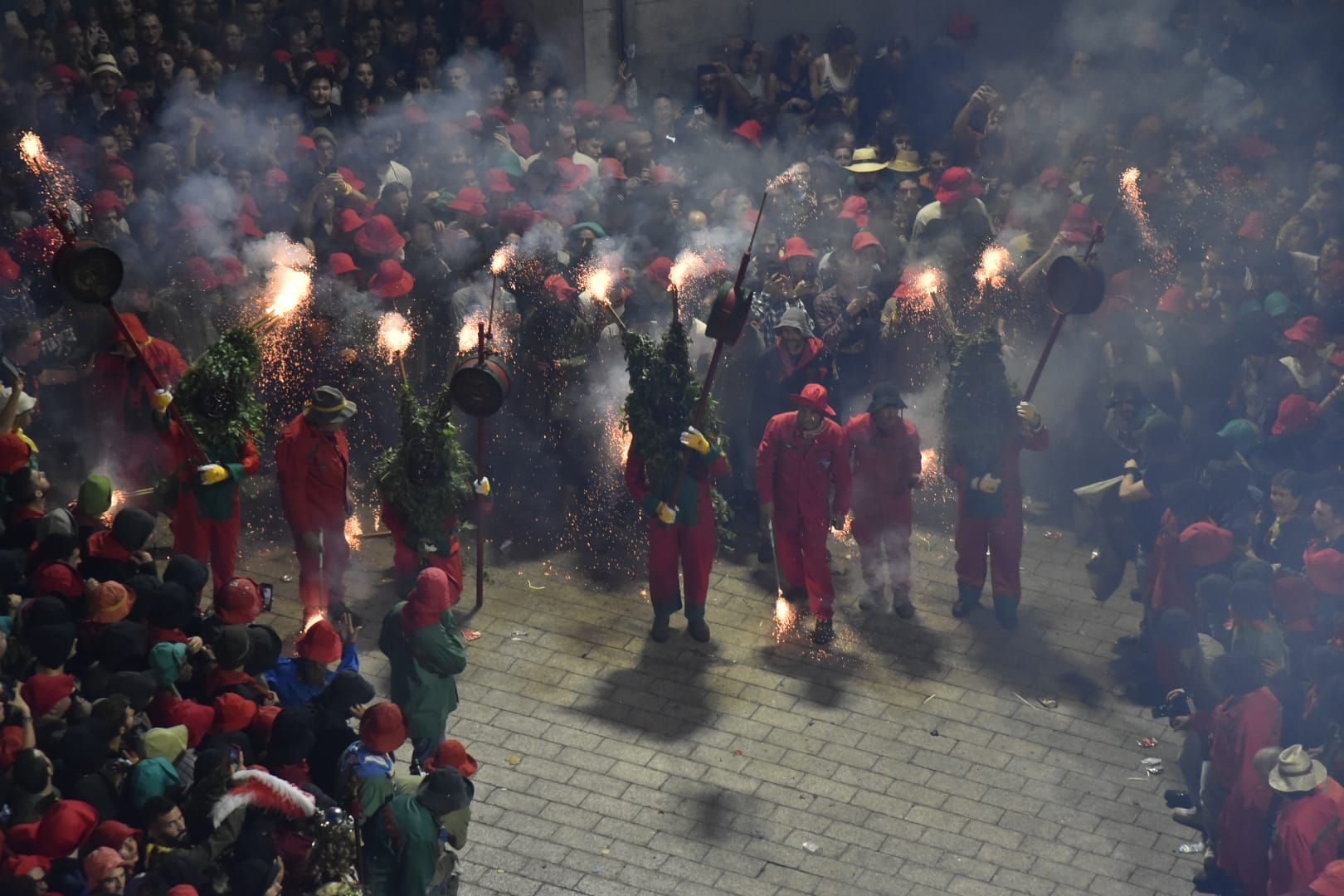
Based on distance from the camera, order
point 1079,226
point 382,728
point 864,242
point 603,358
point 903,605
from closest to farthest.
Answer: point 382,728
point 903,605
point 603,358
point 864,242
point 1079,226

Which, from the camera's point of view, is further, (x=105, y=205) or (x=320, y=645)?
(x=105, y=205)

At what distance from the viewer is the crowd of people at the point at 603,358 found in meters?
9.37

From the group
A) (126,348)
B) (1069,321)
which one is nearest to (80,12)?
(126,348)

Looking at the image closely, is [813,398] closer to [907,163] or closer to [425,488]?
[425,488]

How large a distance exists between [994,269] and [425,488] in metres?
5.96

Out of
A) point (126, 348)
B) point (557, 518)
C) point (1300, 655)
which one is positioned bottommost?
point (557, 518)

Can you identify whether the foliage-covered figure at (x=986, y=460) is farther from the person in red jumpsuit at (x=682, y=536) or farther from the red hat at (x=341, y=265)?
the red hat at (x=341, y=265)

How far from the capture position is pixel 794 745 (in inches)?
463

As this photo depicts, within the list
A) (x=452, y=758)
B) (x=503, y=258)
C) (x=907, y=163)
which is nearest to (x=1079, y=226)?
(x=907, y=163)

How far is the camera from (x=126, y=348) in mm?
13023

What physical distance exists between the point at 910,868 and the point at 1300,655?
2516 mm

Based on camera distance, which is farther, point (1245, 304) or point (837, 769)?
point (1245, 304)

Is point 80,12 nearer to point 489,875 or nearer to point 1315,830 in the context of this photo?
point 489,875

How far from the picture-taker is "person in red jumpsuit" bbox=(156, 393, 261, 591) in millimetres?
11883
